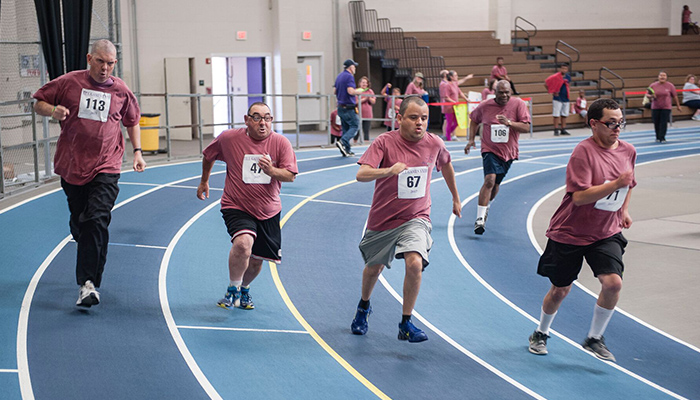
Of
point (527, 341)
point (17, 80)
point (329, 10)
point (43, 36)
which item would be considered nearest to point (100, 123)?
point (527, 341)

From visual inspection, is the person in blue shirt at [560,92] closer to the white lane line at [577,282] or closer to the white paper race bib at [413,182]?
the white lane line at [577,282]

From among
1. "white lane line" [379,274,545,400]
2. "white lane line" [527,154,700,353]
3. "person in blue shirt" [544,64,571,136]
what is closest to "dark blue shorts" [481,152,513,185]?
"white lane line" [527,154,700,353]

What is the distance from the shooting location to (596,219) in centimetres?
556

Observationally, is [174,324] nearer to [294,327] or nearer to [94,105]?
[294,327]

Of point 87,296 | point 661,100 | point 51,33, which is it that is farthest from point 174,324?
point 661,100

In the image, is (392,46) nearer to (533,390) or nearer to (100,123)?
(100,123)

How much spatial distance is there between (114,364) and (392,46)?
940 inches

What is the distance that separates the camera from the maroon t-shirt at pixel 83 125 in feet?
22.1

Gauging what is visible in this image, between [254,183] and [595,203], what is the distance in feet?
9.21

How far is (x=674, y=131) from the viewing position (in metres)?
26.0

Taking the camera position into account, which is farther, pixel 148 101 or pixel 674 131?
pixel 674 131

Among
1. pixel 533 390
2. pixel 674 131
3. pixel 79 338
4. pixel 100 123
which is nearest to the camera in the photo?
pixel 533 390

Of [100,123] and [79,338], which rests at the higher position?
[100,123]

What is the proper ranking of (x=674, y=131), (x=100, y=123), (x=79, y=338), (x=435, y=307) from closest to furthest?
(x=79, y=338), (x=100, y=123), (x=435, y=307), (x=674, y=131)
